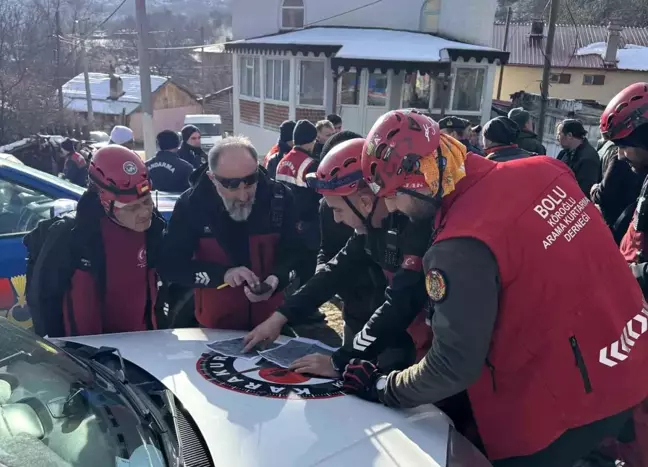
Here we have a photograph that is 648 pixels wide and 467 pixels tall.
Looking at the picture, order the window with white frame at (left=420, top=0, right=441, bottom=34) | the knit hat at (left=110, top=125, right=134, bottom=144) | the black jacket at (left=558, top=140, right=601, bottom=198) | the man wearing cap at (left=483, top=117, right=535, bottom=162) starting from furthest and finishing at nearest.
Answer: the window with white frame at (left=420, top=0, right=441, bottom=34) < the knit hat at (left=110, top=125, right=134, bottom=144) < the black jacket at (left=558, top=140, right=601, bottom=198) < the man wearing cap at (left=483, top=117, right=535, bottom=162)

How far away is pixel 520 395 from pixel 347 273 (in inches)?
46.5

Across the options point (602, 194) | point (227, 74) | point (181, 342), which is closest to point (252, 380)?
point (181, 342)

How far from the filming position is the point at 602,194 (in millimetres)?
4215

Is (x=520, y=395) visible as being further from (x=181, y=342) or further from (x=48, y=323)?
(x=48, y=323)

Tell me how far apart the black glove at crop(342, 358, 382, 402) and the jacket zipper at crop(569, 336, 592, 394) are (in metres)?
0.70

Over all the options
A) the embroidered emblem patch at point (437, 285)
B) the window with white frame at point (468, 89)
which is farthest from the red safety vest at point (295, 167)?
the window with white frame at point (468, 89)

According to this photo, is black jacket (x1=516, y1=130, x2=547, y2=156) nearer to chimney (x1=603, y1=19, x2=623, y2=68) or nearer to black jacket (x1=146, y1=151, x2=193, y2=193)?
black jacket (x1=146, y1=151, x2=193, y2=193)

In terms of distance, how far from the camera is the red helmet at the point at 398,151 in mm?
1817

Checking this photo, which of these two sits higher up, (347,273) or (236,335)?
(347,273)

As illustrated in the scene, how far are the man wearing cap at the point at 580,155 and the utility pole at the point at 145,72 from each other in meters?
7.80

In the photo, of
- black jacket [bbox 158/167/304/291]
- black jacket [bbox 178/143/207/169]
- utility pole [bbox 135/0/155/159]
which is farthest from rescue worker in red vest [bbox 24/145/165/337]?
utility pole [bbox 135/0/155/159]

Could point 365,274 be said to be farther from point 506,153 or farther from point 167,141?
point 167,141

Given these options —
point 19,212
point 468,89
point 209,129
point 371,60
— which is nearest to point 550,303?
point 19,212

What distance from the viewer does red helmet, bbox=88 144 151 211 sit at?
2691mm
